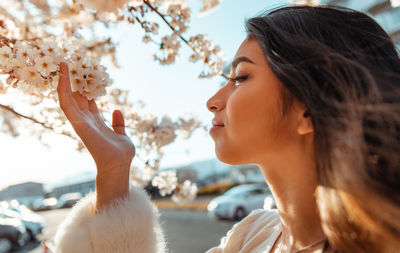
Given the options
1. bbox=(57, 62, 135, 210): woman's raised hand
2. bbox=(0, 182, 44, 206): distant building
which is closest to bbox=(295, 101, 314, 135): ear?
bbox=(57, 62, 135, 210): woman's raised hand

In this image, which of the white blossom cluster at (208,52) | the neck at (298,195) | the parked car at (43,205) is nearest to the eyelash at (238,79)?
the neck at (298,195)

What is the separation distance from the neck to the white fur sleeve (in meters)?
0.58

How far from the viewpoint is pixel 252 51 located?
43.9 inches

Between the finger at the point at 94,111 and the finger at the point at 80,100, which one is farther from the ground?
the finger at the point at 80,100

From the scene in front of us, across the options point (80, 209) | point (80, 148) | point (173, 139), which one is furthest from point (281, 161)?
point (80, 148)

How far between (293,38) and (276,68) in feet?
0.44

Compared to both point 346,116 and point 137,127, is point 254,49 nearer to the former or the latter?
point 346,116

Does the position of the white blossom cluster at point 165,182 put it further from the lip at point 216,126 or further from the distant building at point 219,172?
the distant building at point 219,172

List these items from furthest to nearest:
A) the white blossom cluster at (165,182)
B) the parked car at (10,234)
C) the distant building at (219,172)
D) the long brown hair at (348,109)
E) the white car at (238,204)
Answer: the distant building at (219,172) → the white car at (238,204) → the parked car at (10,234) → the white blossom cluster at (165,182) → the long brown hair at (348,109)

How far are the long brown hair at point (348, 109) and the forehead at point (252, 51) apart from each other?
0.03m

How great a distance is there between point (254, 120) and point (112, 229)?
0.72 metres

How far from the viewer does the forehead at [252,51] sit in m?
1.07

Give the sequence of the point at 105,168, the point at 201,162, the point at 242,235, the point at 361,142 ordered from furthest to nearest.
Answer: the point at 201,162, the point at 242,235, the point at 105,168, the point at 361,142

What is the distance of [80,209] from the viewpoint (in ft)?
3.89
